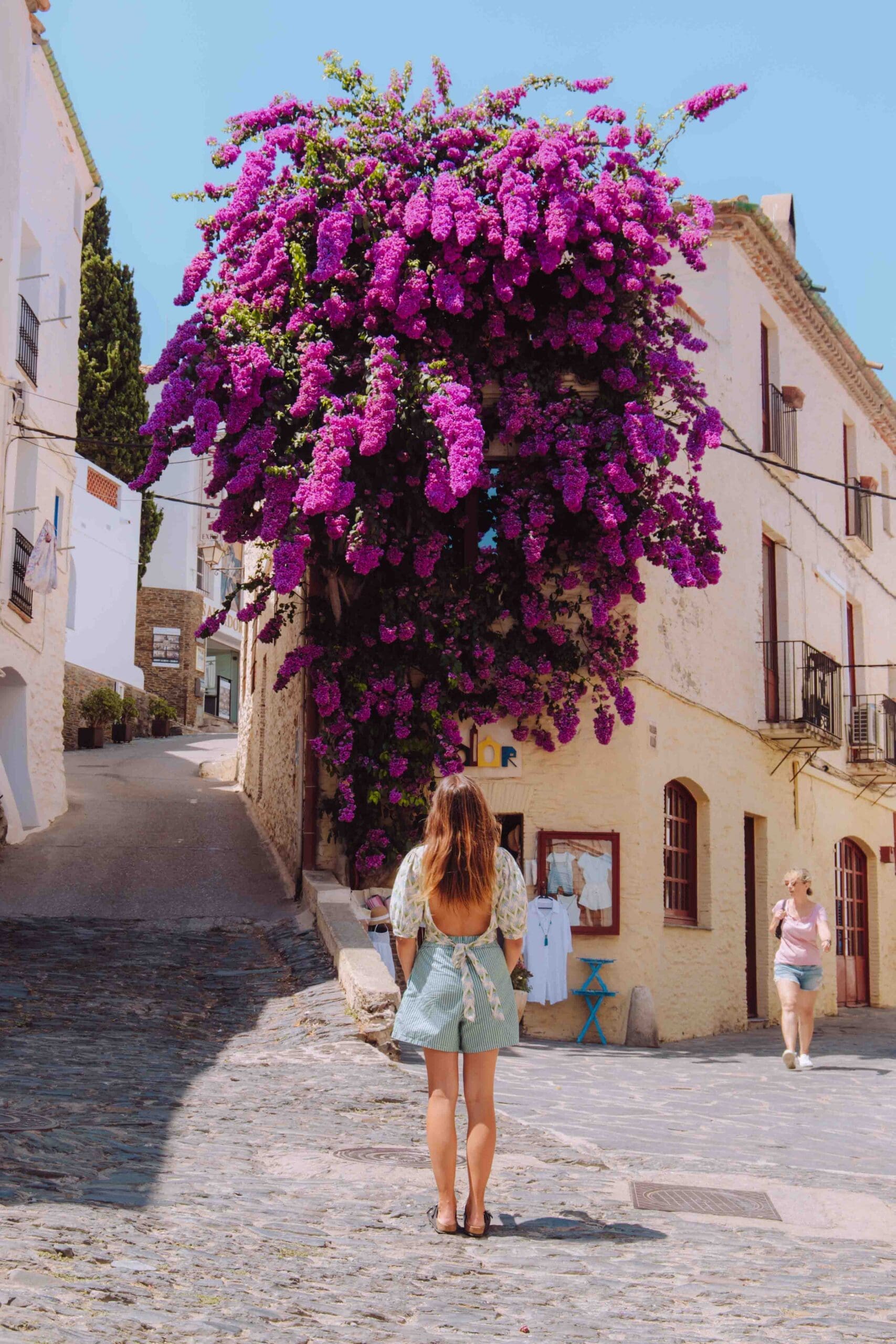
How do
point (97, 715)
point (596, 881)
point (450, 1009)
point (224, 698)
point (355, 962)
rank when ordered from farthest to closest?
1. point (224, 698)
2. point (97, 715)
3. point (596, 881)
4. point (355, 962)
5. point (450, 1009)

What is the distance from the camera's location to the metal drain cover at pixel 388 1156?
253 inches

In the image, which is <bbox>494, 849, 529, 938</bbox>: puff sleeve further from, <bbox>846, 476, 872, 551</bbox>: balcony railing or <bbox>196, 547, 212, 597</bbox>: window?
<bbox>196, 547, 212, 597</bbox>: window

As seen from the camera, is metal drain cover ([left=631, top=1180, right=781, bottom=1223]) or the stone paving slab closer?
the stone paving slab

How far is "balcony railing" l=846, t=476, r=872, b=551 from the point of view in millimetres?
23312

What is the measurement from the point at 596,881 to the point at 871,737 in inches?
375

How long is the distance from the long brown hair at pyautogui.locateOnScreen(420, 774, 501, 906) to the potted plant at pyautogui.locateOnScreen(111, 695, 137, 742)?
29.0 metres

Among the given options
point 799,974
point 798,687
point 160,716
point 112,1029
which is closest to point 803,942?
point 799,974

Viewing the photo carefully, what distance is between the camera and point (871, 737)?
22078 millimetres

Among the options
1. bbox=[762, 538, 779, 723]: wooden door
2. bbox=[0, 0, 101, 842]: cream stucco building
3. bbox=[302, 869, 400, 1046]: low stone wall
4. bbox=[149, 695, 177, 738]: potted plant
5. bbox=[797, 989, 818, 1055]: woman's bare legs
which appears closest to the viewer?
bbox=[302, 869, 400, 1046]: low stone wall

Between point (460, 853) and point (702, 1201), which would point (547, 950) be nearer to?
point (702, 1201)

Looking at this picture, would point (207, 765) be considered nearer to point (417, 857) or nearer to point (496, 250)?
point (496, 250)

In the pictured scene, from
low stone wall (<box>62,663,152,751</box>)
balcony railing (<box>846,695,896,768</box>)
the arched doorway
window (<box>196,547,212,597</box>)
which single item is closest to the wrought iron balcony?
balcony railing (<box>846,695,896,768</box>)

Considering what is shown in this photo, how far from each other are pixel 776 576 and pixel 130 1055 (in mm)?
13036

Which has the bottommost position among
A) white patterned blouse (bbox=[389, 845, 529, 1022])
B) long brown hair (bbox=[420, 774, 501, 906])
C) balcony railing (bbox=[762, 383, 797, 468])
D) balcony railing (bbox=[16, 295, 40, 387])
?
white patterned blouse (bbox=[389, 845, 529, 1022])
